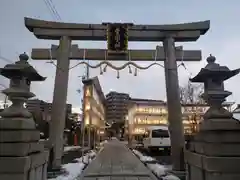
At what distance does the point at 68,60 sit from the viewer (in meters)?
11.2

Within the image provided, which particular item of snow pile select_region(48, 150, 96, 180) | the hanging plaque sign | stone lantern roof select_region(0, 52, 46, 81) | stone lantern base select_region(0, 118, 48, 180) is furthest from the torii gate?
stone lantern base select_region(0, 118, 48, 180)

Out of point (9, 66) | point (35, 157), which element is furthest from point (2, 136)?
point (9, 66)

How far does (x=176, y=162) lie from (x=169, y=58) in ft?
14.0

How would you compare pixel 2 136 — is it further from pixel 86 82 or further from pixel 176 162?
pixel 86 82

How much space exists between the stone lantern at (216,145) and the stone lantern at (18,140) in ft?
12.1

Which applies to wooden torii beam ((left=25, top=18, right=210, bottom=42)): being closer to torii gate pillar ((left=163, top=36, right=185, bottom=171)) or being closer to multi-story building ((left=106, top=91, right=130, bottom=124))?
torii gate pillar ((left=163, top=36, right=185, bottom=171))

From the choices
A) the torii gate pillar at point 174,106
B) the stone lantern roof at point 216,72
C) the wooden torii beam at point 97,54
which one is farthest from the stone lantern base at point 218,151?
the wooden torii beam at point 97,54

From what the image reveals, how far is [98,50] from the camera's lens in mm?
11305

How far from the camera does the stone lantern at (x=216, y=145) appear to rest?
5.27 m

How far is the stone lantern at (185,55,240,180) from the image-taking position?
527 cm

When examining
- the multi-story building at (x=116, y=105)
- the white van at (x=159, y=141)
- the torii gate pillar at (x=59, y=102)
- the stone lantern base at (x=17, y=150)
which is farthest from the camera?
the multi-story building at (x=116, y=105)

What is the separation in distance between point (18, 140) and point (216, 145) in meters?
4.14

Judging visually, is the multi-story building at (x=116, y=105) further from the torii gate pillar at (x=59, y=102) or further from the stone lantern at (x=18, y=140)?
the stone lantern at (x=18, y=140)

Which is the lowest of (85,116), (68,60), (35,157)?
(35,157)
